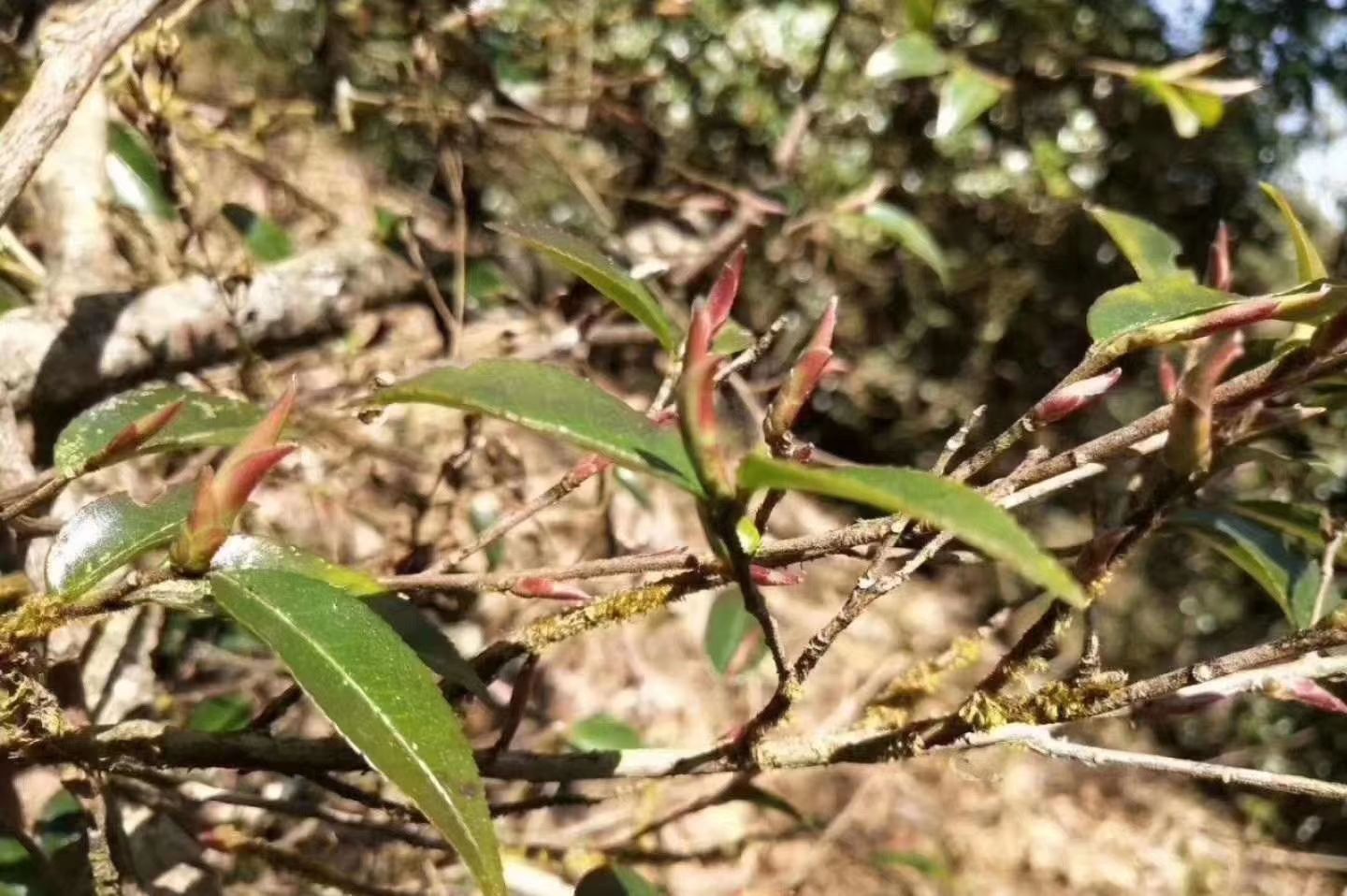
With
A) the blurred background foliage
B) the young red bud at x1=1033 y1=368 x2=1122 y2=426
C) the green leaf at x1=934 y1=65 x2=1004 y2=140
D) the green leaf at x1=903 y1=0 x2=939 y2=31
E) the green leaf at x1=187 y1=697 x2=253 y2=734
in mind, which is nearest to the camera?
the young red bud at x1=1033 y1=368 x2=1122 y2=426

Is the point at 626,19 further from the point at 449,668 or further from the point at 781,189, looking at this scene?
the point at 449,668

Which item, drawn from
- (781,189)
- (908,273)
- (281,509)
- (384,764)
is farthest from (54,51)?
(908,273)

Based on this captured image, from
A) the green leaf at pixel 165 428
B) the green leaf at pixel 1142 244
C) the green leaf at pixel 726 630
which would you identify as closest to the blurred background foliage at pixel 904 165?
the green leaf at pixel 726 630

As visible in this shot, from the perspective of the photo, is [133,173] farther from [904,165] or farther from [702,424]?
[904,165]

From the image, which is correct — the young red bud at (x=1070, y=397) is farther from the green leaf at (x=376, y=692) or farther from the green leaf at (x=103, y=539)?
the green leaf at (x=103, y=539)

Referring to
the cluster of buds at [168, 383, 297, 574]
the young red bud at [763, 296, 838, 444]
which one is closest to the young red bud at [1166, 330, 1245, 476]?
the young red bud at [763, 296, 838, 444]

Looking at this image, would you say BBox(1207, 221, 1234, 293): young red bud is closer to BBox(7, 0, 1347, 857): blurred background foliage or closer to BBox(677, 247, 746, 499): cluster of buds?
BBox(677, 247, 746, 499): cluster of buds

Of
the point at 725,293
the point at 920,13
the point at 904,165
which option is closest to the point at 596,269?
the point at 725,293
